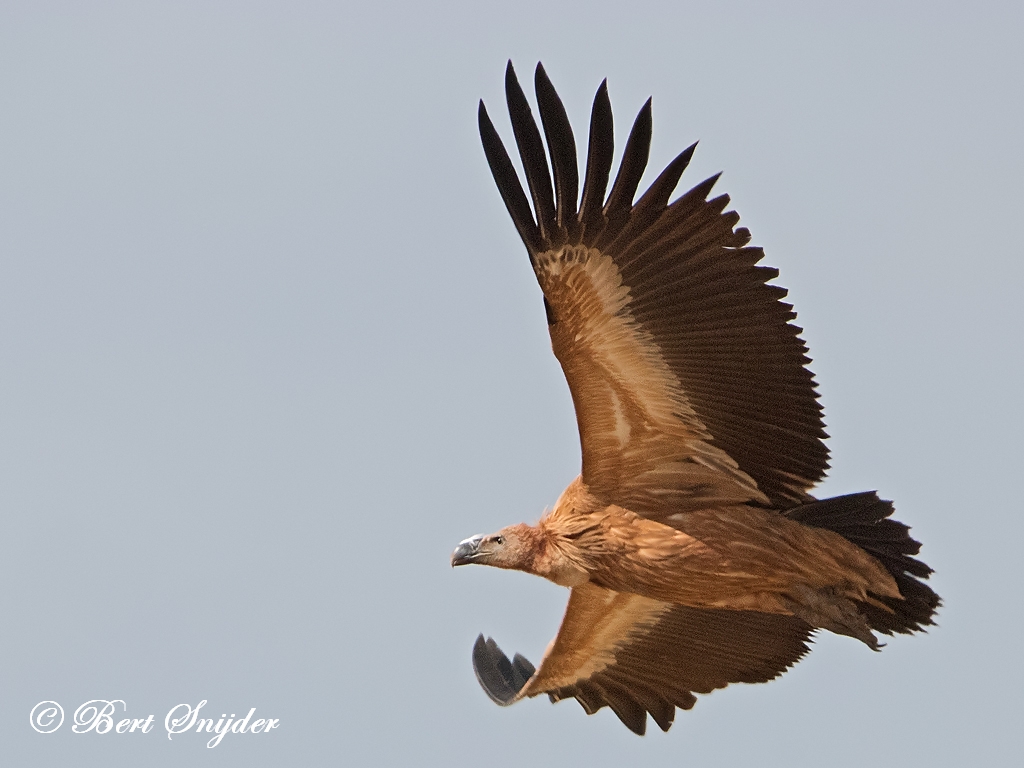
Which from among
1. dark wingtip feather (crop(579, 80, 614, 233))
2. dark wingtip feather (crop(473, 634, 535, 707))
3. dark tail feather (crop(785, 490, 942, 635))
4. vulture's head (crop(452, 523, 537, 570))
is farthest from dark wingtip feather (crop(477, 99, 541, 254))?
dark wingtip feather (crop(473, 634, 535, 707))

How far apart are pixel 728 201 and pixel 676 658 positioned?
13.4 feet

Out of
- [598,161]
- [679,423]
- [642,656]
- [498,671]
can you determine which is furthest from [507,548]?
[598,161]

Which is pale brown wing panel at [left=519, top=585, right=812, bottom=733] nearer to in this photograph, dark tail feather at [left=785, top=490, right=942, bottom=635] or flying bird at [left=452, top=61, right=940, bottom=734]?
flying bird at [left=452, top=61, right=940, bottom=734]

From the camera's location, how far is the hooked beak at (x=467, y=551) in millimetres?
11984

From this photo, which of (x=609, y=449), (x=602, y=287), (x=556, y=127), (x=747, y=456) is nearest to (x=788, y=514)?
(x=747, y=456)

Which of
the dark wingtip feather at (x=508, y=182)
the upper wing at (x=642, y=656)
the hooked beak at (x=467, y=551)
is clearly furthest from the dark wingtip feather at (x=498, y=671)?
the dark wingtip feather at (x=508, y=182)

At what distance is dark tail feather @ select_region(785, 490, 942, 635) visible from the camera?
11.2 m

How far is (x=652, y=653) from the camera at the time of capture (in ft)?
42.9

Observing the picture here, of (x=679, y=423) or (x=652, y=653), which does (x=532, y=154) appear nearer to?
(x=679, y=423)

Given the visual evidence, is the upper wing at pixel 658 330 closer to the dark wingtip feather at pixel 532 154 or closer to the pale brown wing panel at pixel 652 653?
the dark wingtip feather at pixel 532 154

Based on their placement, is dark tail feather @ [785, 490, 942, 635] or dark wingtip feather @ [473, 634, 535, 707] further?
dark wingtip feather @ [473, 634, 535, 707]

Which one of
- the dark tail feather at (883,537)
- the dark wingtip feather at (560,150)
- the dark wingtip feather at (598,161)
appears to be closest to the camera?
the dark wingtip feather at (560,150)

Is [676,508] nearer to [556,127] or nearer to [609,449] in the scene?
[609,449]

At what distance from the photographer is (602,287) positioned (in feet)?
35.2
